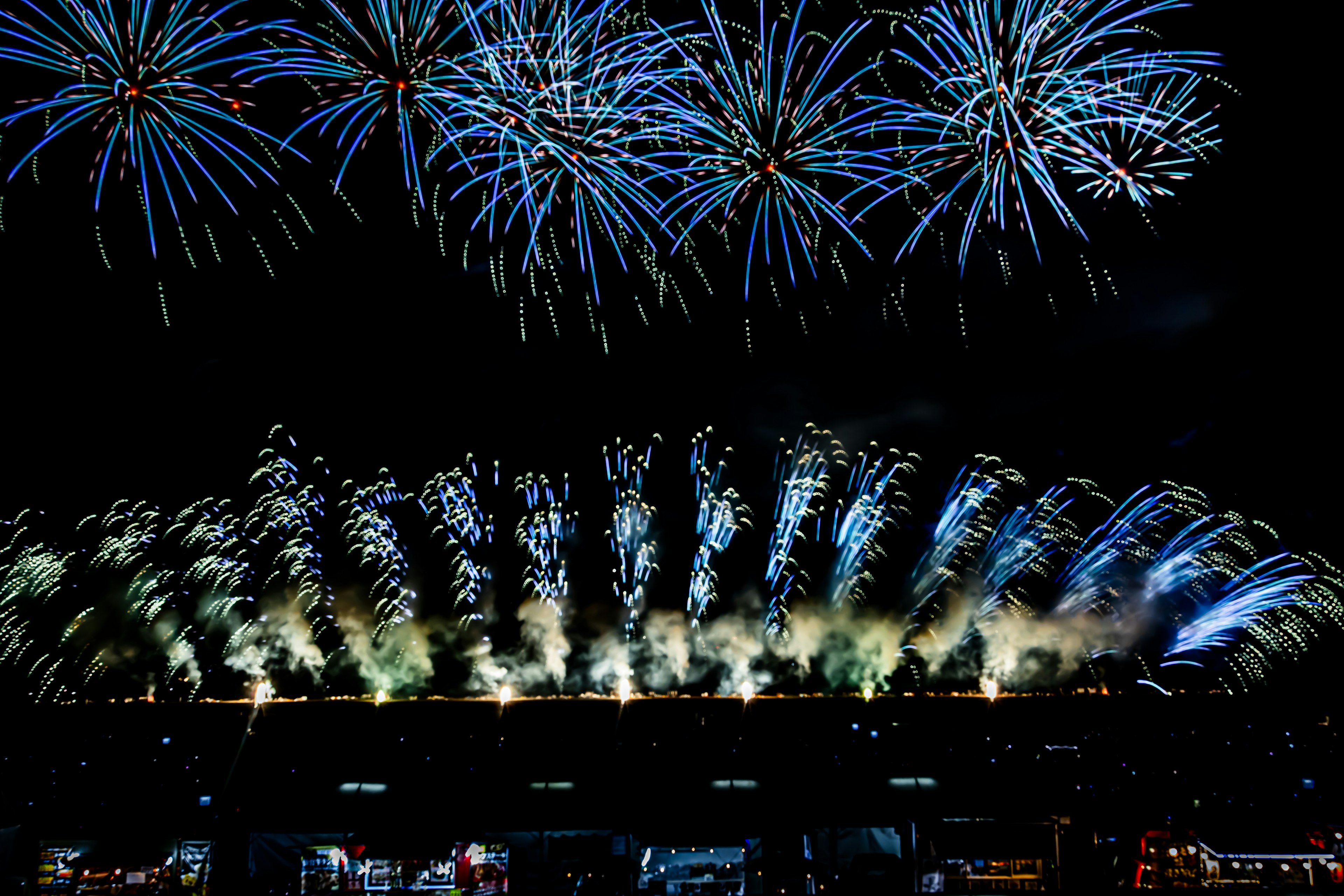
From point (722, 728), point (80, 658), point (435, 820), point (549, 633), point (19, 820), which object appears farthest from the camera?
point (549, 633)

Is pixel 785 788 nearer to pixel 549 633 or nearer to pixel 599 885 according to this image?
pixel 599 885

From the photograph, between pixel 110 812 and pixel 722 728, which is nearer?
pixel 110 812

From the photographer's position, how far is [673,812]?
60.6ft

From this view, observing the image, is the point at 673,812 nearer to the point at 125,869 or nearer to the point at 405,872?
the point at 405,872

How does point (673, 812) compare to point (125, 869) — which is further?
point (125, 869)

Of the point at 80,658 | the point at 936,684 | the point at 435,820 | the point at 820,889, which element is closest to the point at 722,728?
the point at 820,889

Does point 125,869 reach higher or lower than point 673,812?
lower

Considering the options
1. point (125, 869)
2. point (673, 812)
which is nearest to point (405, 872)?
point (673, 812)

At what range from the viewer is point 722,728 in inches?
855

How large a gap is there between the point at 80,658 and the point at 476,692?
16.4 m

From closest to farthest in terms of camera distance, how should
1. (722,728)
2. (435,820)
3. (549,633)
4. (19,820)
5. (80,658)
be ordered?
1. (19,820)
2. (435,820)
3. (722,728)
4. (80,658)
5. (549,633)

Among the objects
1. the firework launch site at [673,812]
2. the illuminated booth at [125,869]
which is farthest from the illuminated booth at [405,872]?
the illuminated booth at [125,869]

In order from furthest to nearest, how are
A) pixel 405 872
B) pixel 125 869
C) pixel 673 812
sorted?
pixel 125 869, pixel 405 872, pixel 673 812

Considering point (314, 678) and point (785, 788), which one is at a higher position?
point (314, 678)
